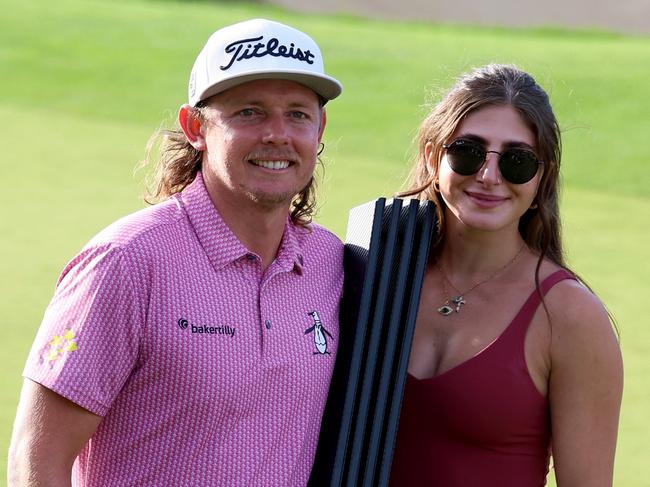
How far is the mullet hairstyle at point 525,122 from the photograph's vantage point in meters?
3.29

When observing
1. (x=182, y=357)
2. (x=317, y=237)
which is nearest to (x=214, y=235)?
(x=182, y=357)

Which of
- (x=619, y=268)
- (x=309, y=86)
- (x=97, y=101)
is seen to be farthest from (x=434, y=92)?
(x=97, y=101)

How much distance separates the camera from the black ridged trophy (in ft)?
10.3

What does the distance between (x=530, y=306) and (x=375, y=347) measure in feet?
1.28

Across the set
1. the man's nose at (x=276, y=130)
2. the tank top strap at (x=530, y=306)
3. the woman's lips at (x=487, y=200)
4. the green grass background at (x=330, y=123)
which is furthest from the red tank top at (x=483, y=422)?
the green grass background at (x=330, y=123)

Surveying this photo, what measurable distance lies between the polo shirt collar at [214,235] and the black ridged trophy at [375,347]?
0.21 m

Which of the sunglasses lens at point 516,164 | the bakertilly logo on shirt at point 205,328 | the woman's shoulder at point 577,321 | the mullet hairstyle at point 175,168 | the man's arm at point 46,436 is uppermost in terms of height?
the sunglasses lens at point 516,164

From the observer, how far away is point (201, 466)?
2.86m

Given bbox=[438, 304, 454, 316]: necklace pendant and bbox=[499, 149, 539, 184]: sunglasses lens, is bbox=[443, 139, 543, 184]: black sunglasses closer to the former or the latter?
bbox=[499, 149, 539, 184]: sunglasses lens

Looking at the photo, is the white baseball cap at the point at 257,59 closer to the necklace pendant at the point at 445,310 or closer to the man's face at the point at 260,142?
→ the man's face at the point at 260,142

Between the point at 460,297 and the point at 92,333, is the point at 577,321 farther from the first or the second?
the point at 92,333

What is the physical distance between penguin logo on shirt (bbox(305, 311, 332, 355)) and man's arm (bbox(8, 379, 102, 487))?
569 millimetres

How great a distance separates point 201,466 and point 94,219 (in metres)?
6.49

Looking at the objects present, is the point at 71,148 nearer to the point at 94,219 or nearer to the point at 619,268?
the point at 94,219
